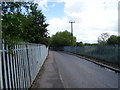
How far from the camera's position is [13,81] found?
4.53 meters

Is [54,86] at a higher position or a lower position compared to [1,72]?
lower

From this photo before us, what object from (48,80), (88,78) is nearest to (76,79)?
(88,78)

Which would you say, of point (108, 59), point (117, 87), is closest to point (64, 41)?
point (108, 59)

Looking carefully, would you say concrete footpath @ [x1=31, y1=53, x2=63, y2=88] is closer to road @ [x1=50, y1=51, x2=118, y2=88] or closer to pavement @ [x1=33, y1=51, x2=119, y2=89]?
pavement @ [x1=33, y1=51, x2=119, y2=89]

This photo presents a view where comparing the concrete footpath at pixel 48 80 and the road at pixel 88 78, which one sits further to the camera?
the road at pixel 88 78

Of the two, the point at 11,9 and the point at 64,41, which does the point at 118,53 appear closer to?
the point at 11,9

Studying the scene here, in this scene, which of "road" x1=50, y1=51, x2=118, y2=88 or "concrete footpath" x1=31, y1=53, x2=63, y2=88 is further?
"road" x1=50, y1=51, x2=118, y2=88

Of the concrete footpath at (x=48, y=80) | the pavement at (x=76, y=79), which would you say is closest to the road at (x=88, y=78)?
the pavement at (x=76, y=79)

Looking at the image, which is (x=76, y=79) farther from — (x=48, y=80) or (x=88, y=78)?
(x=48, y=80)

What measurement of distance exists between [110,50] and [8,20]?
53.9ft

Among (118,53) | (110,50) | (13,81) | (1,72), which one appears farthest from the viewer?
(110,50)

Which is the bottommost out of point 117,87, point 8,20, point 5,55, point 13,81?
point 117,87

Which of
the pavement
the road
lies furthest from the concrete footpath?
the road

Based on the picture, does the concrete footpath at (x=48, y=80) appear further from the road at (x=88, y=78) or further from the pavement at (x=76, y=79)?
the road at (x=88, y=78)
